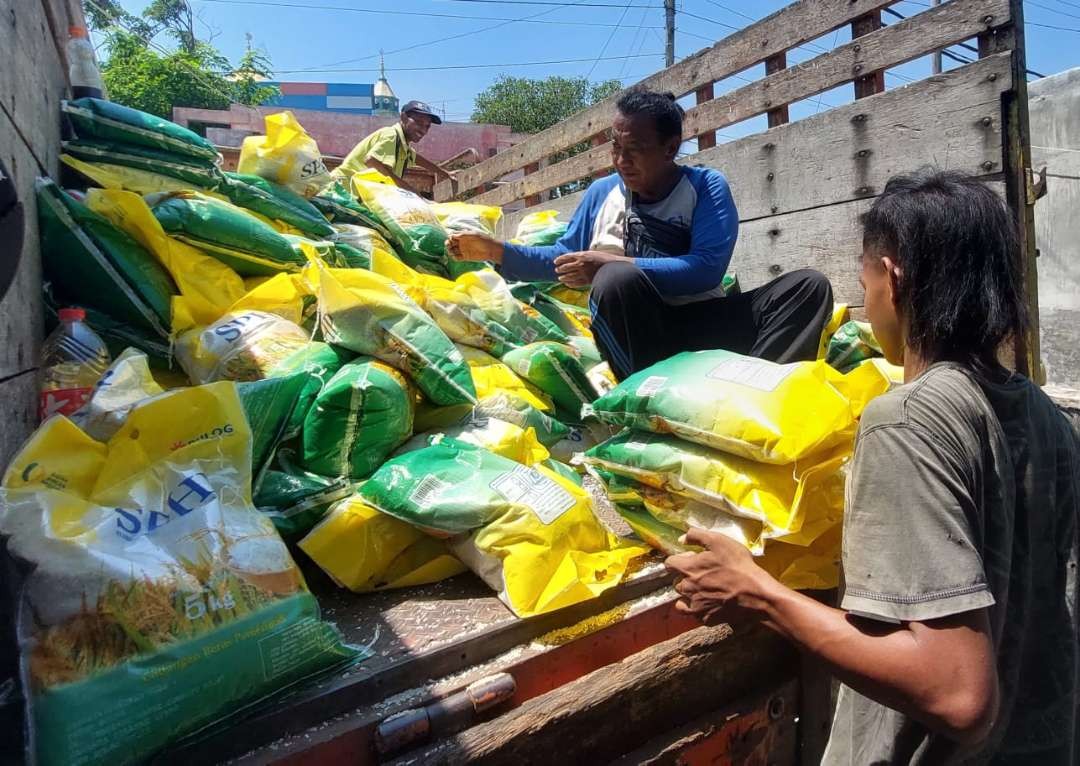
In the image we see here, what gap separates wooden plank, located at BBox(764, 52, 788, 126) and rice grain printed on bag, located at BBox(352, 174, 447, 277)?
57.6 inches

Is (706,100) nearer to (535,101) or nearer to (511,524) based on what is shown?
(511,524)

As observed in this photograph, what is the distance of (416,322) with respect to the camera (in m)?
1.78

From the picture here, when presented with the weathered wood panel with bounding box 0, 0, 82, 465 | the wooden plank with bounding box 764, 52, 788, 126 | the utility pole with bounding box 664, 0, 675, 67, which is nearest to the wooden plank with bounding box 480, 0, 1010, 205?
the wooden plank with bounding box 764, 52, 788, 126

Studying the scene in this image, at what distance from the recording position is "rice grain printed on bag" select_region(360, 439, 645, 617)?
1.25 m

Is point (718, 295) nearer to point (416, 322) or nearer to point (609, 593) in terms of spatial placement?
point (416, 322)

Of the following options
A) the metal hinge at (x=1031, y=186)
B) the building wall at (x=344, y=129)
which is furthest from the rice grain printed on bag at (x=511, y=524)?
the building wall at (x=344, y=129)

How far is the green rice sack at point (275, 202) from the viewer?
8.40 feet

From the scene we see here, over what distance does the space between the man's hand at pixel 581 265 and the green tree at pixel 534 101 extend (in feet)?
88.2

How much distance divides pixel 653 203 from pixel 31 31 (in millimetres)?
1896

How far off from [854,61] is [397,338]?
79.1 inches

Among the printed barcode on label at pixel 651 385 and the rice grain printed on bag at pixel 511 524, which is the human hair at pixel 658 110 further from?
the rice grain printed on bag at pixel 511 524

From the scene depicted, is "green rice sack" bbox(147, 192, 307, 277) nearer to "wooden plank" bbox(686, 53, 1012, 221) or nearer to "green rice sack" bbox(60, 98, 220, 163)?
"green rice sack" bbox(60, 98, 220, 163)

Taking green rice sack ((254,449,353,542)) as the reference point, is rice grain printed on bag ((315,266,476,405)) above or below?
above

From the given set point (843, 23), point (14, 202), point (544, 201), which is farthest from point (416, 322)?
point (544, 201)
